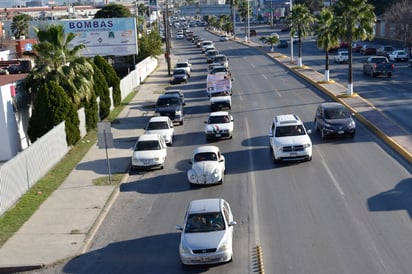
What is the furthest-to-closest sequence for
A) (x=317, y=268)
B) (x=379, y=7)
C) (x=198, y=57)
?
(x=379, y=7) < (x=198, y=57) < (x=317, y=268)

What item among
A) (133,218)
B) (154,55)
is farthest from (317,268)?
(154,55)

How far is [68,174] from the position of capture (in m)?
26.8

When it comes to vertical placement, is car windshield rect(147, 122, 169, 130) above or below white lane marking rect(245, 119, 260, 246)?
above

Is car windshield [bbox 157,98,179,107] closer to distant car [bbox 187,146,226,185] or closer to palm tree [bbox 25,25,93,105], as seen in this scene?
palm tree [bbox 25,25,93,105]

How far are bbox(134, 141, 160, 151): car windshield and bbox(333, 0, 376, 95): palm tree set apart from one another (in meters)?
19.3

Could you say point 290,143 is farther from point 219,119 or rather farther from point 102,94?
point 102,94

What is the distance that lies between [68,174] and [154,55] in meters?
51.7

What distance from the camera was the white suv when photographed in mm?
25594

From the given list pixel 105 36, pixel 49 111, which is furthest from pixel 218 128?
pixel 105 36

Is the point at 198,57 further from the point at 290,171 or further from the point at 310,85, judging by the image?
the point at 290,171

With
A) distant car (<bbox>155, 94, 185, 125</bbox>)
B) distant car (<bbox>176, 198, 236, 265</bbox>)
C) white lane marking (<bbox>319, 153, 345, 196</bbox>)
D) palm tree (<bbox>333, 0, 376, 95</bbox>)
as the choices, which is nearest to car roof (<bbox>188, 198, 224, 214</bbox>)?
distant car (<bbox>176, 198, 236, 265</bbox>)

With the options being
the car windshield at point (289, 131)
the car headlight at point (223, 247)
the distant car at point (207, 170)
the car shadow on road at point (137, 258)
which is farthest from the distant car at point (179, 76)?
the car headlight at point (223, 247)

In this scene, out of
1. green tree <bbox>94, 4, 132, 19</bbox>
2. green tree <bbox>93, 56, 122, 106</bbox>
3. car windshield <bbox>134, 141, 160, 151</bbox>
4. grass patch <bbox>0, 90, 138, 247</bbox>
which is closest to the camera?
grass patch <bbox>0, 90, 138, 247</bbox>

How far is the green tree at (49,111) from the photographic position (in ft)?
100
